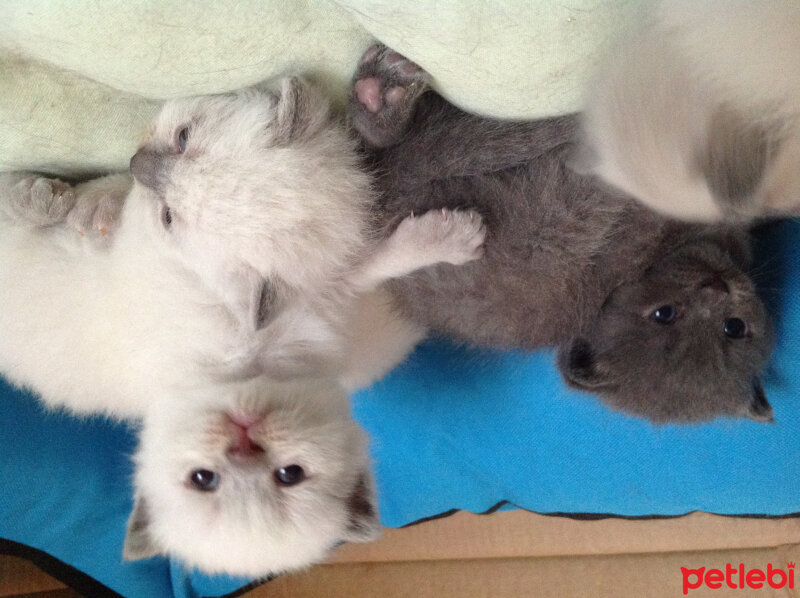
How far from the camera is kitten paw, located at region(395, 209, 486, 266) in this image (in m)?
1.15

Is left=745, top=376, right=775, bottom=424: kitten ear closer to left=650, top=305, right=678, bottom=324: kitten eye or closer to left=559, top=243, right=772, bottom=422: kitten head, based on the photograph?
left=559, top=243, right=772, bottom=422: kitten head

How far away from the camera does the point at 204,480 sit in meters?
1.16

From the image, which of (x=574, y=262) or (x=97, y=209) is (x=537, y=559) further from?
(x=97, y=209)

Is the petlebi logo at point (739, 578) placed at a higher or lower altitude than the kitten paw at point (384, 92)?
lower

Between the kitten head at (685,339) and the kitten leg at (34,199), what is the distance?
3.71ft

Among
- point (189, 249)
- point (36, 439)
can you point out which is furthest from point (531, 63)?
point (36, 439)

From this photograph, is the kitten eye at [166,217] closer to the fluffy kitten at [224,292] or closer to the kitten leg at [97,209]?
the fluffy kitten at [224,292]

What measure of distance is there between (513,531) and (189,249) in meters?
1.55

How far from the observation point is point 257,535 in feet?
3.71

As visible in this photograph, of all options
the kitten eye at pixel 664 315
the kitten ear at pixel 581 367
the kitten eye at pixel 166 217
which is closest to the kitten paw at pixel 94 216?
the kitten eye at pixel 166 217

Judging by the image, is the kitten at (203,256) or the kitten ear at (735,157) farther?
the kitten at (203,256)

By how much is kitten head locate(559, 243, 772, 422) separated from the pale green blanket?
39 cm

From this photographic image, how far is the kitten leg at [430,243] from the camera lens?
1146mm

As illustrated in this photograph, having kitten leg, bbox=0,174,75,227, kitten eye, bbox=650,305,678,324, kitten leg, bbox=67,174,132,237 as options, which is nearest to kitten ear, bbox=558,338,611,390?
kitten eye, bbox=650,305,678,324
